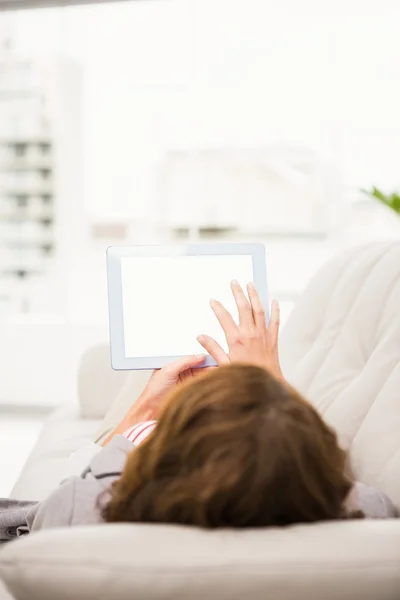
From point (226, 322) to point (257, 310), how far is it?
0.05 meters

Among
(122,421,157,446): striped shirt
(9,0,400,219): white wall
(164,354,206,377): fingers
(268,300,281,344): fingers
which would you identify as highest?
(9,0,400,219): white wall

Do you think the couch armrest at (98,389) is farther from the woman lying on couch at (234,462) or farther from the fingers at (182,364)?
the woman lying on couch at (234,462)

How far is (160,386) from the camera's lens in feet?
4.59

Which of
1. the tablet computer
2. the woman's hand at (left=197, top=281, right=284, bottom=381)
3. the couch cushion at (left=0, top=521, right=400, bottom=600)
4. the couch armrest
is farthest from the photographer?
the couch armrest

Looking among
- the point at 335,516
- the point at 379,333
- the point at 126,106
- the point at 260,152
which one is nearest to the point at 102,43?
the point at 126,106

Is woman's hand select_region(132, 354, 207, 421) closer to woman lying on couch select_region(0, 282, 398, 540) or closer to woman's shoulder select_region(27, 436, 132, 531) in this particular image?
woman's shoulder select_region(27, 436, 132, 531)

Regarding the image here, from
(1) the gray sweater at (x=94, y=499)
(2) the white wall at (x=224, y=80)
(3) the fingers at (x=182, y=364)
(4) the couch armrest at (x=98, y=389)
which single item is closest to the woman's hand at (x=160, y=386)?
(3) the fingers at (x=182, y=364)

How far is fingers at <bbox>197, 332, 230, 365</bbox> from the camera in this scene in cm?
131

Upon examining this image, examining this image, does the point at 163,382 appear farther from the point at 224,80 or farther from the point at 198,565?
the point at 224,80

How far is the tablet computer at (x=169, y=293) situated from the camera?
1.47 metres

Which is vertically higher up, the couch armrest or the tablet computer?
the tablet computer

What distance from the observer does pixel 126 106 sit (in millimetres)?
5020

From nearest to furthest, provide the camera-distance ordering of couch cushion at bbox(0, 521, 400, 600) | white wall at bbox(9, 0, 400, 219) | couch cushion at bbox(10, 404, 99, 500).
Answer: couch cushion at bbox(0, 521, 400, 600) → couch cushion at bbox(10, 404, 99, 500) → white wall at bbox(9, 0, 400, 219)

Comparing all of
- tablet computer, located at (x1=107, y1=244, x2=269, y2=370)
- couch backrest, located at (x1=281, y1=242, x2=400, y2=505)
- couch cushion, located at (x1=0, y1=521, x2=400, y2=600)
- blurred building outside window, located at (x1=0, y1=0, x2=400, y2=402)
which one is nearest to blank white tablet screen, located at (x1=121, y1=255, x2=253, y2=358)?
tablet computer, located at (x1=107, y1=244, x2=269, y2=370)
